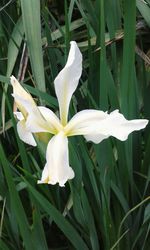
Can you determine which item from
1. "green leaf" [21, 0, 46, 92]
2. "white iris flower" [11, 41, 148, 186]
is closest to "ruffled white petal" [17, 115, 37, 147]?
"white iris flower" [11, 41, 148, 186]

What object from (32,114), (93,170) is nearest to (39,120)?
(32,114)

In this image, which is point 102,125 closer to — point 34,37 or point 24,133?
point 24,133

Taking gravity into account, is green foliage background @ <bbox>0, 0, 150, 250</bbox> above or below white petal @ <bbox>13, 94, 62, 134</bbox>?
below

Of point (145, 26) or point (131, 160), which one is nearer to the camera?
point (131, 160)

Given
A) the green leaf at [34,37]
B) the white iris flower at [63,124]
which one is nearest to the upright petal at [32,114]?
the white iris flower at [63,124]

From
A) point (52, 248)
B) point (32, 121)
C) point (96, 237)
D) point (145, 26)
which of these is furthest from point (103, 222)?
point (145, 26)

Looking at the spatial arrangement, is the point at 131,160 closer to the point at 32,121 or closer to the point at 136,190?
the point at 136,190

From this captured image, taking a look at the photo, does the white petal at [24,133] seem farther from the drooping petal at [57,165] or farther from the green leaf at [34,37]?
the green leaf at [34,37]

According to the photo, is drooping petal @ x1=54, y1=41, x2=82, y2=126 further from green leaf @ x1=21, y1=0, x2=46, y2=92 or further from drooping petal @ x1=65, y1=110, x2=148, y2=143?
green leaf @ x1=21, y1=0, x2=46, y2=92
